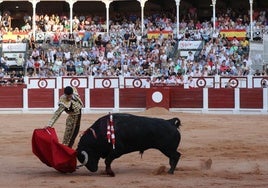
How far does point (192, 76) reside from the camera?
23453mm

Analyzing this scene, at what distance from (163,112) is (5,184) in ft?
42.4

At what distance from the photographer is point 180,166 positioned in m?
8.75

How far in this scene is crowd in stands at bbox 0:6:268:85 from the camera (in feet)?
80.6

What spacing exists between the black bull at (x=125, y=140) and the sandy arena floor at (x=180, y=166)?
221 mm

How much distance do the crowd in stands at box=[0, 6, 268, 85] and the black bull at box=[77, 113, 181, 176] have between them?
14534 mm

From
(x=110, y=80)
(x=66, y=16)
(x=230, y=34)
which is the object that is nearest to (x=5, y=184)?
(x=110, y=80)

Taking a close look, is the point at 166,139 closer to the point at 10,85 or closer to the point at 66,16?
the point at 10,85

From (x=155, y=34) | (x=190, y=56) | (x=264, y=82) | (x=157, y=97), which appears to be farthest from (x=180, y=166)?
(x=155, y=34)

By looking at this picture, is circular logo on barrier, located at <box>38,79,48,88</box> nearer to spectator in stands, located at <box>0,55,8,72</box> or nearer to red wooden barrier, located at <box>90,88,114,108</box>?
spectator in stands, located at <box>0,55,8,72</box>

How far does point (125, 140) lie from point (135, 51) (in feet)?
62.9

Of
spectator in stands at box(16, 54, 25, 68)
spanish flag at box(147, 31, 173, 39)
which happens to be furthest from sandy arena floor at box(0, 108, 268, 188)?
spanish flag at box(147, 31, 173, 39)

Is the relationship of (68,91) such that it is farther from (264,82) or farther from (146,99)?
(264,82)

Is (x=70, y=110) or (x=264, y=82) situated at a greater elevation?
(x=70, y=110)

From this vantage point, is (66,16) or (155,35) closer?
(155,35)
